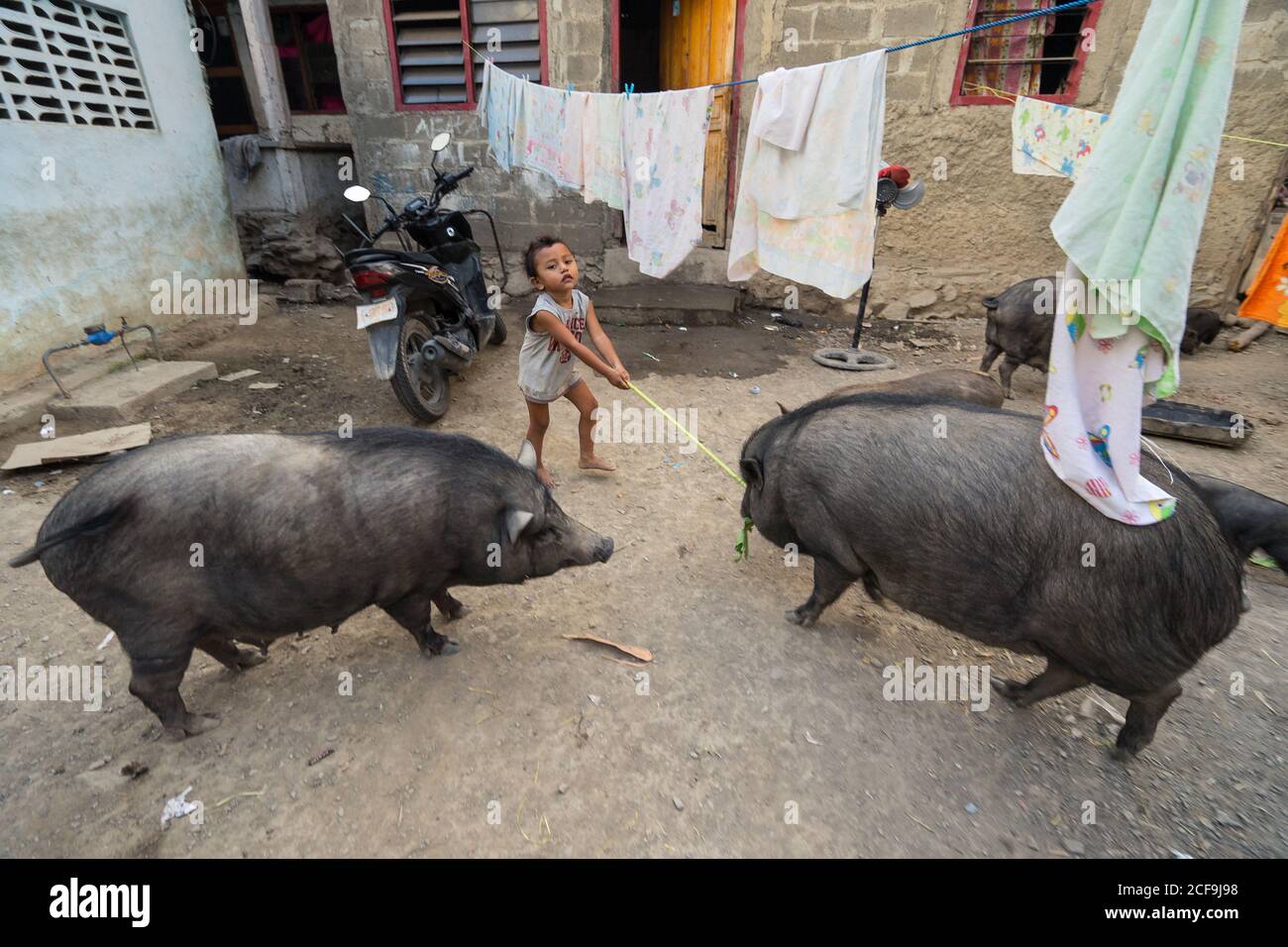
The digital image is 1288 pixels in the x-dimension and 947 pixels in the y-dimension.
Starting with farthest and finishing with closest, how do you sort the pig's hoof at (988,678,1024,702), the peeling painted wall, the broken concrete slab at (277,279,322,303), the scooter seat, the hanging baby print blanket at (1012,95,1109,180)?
1. the broken concrete slab at (277,279,322,303)
2. the hanging baby print blanket at (1012,95,1109,180)
3. the peeling painted wall
4. the scooter seat
5. the pig's hoof at (988,678,1024,702)

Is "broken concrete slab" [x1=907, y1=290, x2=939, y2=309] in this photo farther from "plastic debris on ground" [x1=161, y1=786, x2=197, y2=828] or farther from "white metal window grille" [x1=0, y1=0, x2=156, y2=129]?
"white metal window grille" [x1=0, y1=0, x2=156, y2=129]

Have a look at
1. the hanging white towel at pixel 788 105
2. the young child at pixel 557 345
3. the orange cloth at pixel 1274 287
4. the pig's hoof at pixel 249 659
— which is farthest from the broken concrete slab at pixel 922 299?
the pig's hoof at pixel 249 659

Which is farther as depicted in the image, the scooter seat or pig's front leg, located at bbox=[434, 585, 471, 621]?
the scooter seat

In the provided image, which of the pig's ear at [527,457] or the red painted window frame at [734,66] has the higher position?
the red painted window frame at [734,66]

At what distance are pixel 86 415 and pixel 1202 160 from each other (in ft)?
23.8

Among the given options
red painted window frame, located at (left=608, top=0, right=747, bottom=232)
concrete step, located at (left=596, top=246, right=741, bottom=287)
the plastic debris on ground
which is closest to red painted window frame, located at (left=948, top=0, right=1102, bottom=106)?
red painted window frame, located at (left=608, top=0, right=747, bottom=232)

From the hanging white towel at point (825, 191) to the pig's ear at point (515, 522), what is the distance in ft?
11.2

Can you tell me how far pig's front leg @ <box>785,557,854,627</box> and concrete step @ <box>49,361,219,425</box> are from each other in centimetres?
576

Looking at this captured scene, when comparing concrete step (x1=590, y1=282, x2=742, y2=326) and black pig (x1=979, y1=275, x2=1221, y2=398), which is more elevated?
black pig (x1=979, y1=275, x2=1221, y2=398)

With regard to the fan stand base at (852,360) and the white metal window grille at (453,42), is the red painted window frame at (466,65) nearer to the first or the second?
the white metal window grille at (453,42)

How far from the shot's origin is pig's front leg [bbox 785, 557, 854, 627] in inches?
118

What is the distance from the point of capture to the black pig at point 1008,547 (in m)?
2.13

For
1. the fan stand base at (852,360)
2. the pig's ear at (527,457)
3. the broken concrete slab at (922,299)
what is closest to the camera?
the pig's ear at (527,457)

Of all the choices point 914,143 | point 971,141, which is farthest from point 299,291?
point 971,141
